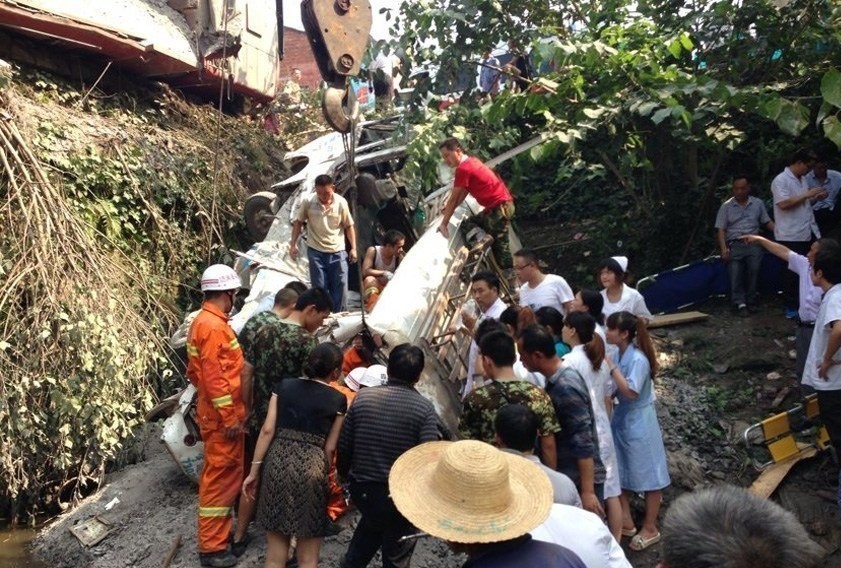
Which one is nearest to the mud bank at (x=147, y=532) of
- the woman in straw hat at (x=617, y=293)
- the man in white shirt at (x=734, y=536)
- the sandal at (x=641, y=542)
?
→ the sandal at (x=641, y=542)

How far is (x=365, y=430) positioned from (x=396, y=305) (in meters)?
1.82

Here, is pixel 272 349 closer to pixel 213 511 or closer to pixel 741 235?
pixel 213 511

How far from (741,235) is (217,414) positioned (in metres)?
5.14

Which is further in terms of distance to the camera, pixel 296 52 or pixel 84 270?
pixel 296 52

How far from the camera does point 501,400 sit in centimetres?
309

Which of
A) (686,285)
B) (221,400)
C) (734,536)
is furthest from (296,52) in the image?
(734,536)

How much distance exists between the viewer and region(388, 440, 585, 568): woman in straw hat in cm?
183

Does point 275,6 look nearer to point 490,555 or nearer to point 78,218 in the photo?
point 78,218

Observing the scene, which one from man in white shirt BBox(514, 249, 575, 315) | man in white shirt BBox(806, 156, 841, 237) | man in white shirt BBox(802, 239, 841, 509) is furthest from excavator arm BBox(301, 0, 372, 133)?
man in white shirt BBox(806, 156, 841, 237)

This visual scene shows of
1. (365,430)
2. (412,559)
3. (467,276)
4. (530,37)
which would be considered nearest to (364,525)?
(365,430)

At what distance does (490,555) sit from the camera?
1846mm

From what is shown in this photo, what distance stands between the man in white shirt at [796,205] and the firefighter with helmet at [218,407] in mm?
4833

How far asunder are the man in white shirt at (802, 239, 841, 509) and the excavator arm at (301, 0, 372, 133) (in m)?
2.81

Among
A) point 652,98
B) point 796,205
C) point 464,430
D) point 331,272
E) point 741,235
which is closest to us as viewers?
point 464,430
